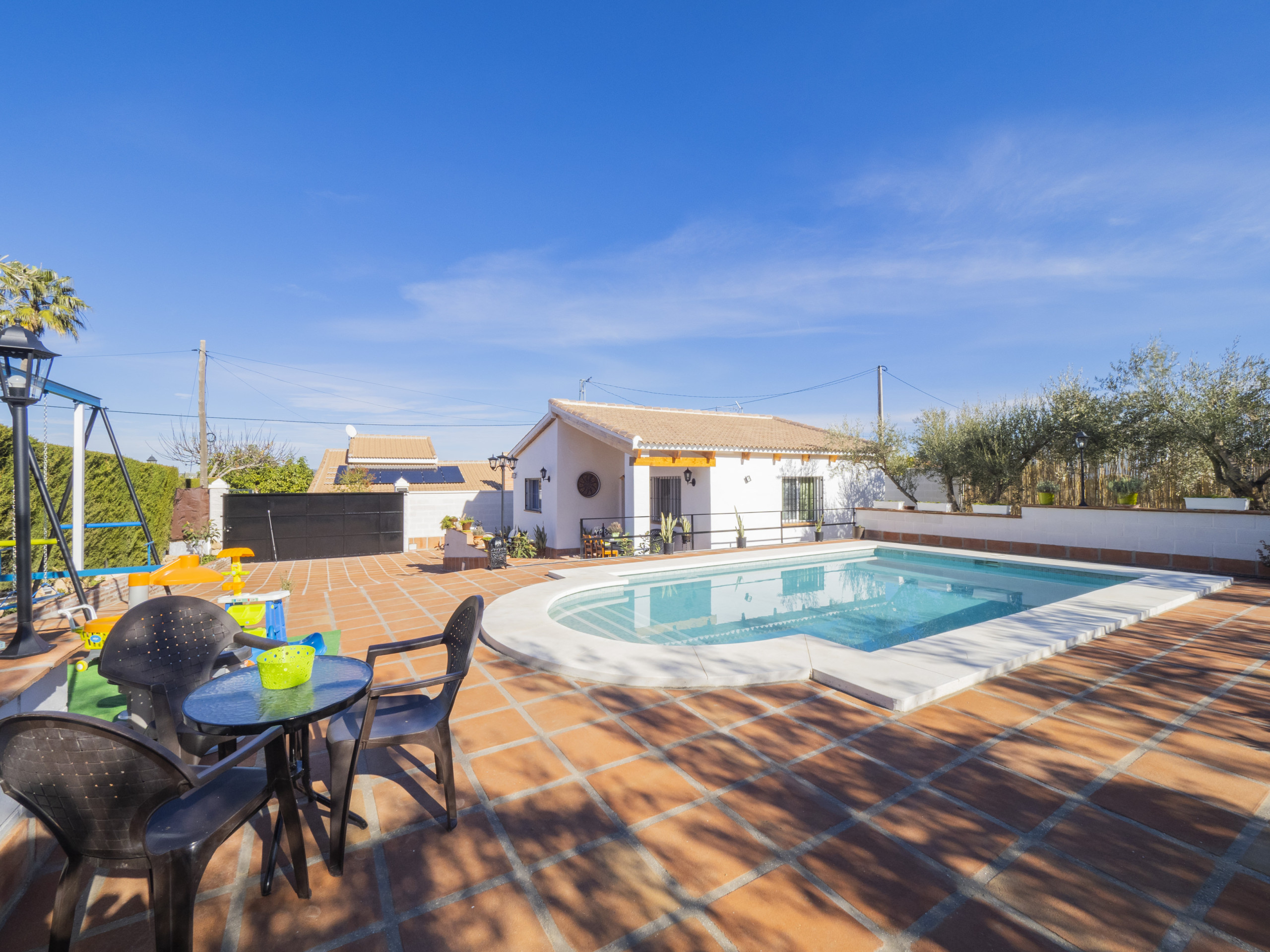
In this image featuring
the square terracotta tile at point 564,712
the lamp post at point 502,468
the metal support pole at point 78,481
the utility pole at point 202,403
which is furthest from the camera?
the utility pole at point 202,403

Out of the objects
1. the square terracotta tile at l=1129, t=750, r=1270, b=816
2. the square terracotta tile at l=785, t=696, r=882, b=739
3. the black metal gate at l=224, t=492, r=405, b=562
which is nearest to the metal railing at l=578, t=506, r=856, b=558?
the black metal gate at l=224, t=492, r=405, b=562

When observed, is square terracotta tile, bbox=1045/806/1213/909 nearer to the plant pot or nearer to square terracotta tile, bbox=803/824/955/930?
square terracotta tile, bbox=803/824/955/930

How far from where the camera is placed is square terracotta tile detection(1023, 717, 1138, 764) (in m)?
3.31

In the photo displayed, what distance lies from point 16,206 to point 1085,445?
78.1 ft

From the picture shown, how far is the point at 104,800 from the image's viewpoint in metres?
1.66

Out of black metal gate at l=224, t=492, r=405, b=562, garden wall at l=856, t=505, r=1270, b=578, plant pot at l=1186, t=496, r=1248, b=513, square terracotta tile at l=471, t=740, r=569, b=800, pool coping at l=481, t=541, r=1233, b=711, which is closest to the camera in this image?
square terracotta tile at l=471, t=740, r=569, b=800

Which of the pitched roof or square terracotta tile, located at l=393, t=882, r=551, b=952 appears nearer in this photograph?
square terracotta tile, located at l=393, t=882, r=551, b=952

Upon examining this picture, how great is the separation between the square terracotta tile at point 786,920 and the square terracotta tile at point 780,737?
112 centimetres

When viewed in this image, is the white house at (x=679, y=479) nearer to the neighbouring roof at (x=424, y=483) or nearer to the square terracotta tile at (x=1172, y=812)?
the neighbouring roof at (x=424, y=483)

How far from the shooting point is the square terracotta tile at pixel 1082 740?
10.9 ft

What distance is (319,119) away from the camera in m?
10.9

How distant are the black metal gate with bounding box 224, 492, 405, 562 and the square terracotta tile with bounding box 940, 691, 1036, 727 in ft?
49.3

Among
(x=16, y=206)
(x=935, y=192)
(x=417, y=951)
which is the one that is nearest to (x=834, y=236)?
(x=935, y=192)

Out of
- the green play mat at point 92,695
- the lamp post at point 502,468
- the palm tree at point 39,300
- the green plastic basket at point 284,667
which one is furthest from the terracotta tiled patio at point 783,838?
the palm tree at point 39,300
